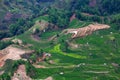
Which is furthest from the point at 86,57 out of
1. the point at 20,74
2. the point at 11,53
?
the point at 20,74

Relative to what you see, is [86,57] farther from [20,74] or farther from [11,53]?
[20,74]

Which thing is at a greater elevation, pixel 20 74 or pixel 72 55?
pixel 72 55

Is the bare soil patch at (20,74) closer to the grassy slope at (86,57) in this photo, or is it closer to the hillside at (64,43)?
the hillside at (64,43)

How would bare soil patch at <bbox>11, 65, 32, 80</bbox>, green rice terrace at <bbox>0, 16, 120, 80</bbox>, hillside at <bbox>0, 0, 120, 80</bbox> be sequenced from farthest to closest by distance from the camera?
hillside at <bbox>0, 0, 120, 80</bbox>, green rice terrace at <bbox>0, 16, 120, 80</bbox>, bare soil patch at <bbox>11, 65, 32, 80</bbox>

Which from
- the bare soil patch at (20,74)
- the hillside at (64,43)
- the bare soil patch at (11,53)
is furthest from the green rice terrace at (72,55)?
the bare soil patch at (11,53)

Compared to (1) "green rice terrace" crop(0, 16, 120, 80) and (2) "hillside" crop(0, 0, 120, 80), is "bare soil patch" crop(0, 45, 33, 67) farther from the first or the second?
(1) "green rice terrace" crop(0, 16, 120, 80)

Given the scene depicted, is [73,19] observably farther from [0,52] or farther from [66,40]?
[0,52]

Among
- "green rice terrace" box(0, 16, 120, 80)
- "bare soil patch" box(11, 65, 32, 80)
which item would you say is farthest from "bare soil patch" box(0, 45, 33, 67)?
"bare soil patch" box(11, 65, 32, 80)

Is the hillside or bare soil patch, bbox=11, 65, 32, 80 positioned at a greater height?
the hillside
